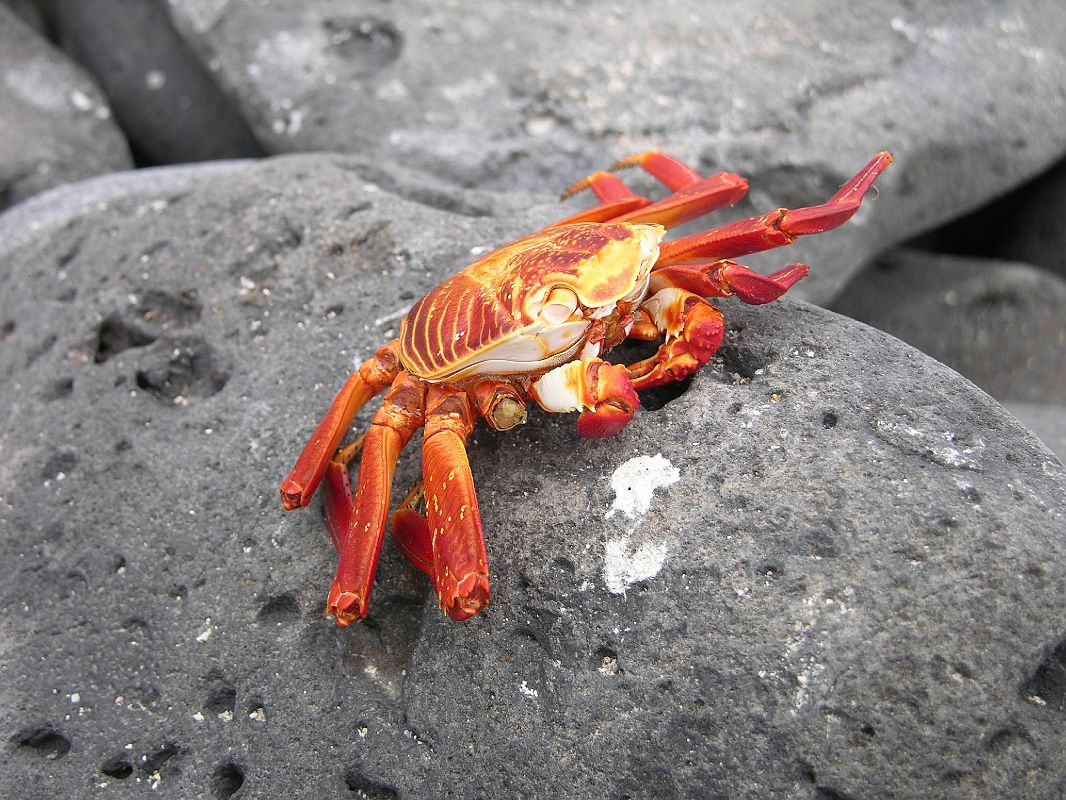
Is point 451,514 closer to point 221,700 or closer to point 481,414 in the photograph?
point 481,414

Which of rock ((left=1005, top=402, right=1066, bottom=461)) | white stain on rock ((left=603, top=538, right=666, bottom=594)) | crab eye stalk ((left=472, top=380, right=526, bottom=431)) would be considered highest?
crab eye stalk ((left=472, top=380, right=526, bottom=431))

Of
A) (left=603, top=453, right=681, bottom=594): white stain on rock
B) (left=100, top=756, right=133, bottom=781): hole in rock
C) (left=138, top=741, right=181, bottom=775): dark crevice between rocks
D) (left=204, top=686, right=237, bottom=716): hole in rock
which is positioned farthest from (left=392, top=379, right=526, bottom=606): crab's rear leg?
(left=100, top=756, right=133, bottom=781): hole in rock

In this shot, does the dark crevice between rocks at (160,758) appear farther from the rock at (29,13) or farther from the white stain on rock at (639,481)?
the rock at (29,13)

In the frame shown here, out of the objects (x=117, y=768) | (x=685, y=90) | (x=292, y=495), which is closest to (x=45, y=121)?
(x=685, y=90)

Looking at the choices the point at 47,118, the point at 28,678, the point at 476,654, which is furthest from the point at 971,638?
the point at 47,118

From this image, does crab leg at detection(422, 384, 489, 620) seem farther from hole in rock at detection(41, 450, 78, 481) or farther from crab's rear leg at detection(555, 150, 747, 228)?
hole in rock at detection(41, 450, 78, 481)

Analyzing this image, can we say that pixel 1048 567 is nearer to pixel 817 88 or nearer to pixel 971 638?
pixel 971 638
